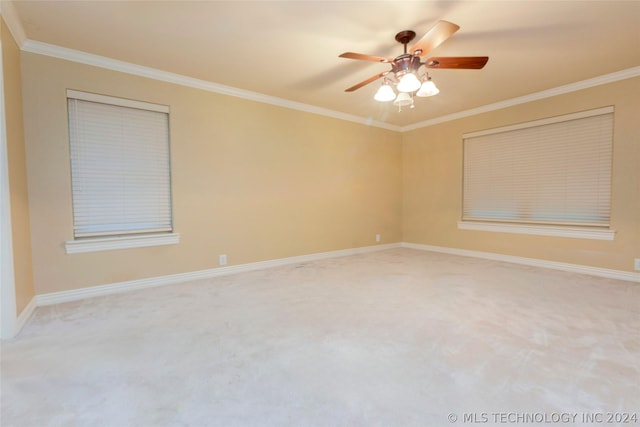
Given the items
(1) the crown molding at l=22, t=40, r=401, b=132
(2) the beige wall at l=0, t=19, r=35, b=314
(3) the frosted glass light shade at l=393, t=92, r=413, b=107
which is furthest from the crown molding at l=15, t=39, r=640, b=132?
(3) the frosted glass light shade at l=393, t=92, r=413, b=107

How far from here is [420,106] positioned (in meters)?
4.77

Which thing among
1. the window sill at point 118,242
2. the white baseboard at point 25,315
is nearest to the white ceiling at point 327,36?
the window sill at point 118,242

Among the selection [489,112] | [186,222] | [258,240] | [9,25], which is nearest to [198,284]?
[186,222]

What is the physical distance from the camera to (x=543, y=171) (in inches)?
169

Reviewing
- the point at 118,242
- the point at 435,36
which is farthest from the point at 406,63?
the point at 118,242

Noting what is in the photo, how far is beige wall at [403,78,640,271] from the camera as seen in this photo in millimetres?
3559

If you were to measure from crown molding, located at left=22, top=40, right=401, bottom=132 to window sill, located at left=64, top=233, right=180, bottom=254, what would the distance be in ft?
5.99

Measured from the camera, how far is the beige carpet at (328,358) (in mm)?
1437

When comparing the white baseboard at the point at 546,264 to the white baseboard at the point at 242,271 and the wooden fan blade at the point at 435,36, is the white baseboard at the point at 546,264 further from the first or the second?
the wooden fan blade at the point at 435,36

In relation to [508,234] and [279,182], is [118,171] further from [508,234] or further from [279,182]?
[508,234]

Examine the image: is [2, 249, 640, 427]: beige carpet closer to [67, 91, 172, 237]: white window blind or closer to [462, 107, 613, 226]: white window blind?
[67, 91, 172, 237]: white window blind

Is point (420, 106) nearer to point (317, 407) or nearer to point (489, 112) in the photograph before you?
point (489, 112)

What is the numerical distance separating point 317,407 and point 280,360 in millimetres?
476

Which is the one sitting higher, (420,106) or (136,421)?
(420,106)
